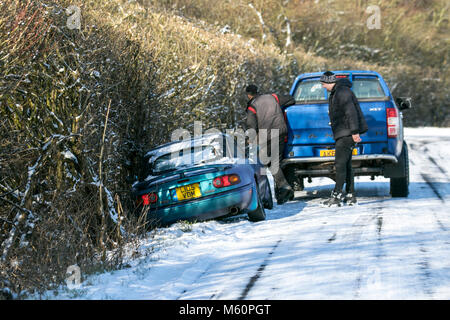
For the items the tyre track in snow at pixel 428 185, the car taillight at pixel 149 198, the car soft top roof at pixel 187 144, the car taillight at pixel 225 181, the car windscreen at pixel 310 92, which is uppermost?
the car windscreen at pixel 310 92

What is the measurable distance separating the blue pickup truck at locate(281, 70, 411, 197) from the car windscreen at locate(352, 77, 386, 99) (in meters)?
0.08

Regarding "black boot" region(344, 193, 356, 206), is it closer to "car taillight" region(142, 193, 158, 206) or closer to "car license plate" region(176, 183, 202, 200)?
"car license plate" region(176, 183, 202, 200)

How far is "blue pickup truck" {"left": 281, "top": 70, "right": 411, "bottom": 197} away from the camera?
11.9 metres

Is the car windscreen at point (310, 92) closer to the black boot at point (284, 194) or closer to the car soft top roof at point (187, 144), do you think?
the black boot at point (284, 194)

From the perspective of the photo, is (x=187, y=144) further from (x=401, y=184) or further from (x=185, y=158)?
(x=401, y=184)

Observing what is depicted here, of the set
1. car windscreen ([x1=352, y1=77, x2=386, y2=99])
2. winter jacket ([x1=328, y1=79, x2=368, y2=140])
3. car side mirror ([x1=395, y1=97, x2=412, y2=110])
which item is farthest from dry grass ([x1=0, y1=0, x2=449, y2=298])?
car side mirror ([x1=395, y1=97, x2=412, y2=110])

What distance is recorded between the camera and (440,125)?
131 feet

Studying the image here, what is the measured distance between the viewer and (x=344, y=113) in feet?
37.3

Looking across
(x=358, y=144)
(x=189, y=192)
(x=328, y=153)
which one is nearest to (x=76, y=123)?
(x=189, y=192)

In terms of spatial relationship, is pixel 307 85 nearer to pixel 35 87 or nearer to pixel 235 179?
pixel 235 179

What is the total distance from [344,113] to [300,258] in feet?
13.6

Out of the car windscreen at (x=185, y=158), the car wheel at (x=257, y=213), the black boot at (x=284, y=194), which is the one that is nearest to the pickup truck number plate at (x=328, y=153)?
the black boot at (x=284, y=194)

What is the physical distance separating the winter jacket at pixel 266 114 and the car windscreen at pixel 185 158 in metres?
1.86

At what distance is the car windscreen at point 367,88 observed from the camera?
41.7ft
